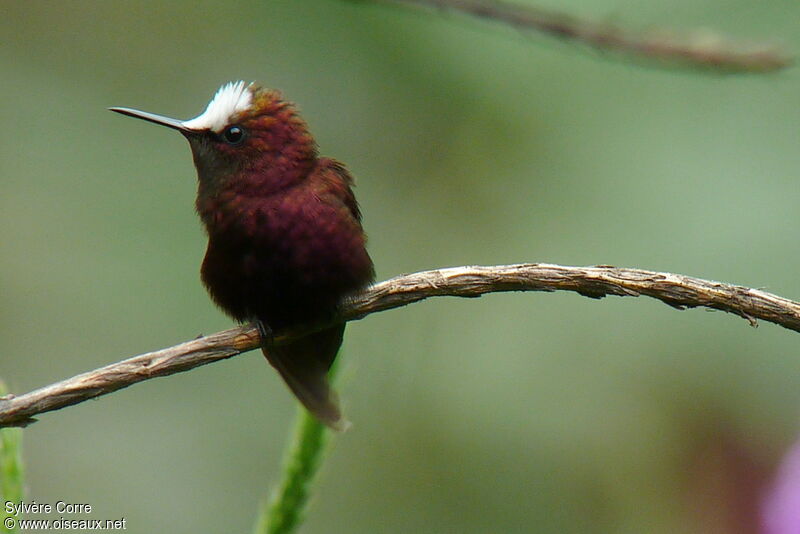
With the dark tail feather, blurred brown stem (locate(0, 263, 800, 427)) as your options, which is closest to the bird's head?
the dark tail feather

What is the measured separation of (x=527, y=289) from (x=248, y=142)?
107 cm

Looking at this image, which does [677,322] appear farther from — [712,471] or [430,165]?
[430,165]

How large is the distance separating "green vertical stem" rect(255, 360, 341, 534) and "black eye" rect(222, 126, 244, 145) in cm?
126

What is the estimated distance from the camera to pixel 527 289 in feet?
6.53

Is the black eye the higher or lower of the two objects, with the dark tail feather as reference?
higher

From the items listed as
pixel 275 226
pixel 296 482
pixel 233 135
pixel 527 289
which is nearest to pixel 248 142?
pixel 233 135

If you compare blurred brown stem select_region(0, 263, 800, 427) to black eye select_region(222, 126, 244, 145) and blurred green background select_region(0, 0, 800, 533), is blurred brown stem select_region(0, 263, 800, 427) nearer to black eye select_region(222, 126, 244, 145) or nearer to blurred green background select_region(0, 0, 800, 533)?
black eye select_region(222, 126, 244, 145)

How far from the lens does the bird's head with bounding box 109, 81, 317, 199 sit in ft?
8.63

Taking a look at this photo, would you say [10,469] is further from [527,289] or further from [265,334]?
[265,334]

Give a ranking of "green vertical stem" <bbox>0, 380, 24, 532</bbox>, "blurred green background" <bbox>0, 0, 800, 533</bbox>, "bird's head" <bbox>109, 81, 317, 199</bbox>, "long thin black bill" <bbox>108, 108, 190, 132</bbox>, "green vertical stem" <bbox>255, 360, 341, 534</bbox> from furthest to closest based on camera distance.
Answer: "blurred green background" <bbox>0, 0, 800, 533</bbox> → "bird's head" <bbox>109, 81, 317, 199</bbox> → "long thin black bill" <bbox>108, 108, 190, 132</bbox> → "green vertical stem" <bbox>255, 360, 341, 534</bbox> → "green vertical stem" <bbox>0, 380, 24, 532</bbox>

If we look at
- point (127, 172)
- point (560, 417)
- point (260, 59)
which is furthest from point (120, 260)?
point (560, 417)

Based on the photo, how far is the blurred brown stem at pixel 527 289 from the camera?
1.87 meters

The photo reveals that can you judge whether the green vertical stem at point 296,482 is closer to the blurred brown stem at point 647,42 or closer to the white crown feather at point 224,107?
the blurred brown stem at point 647,42

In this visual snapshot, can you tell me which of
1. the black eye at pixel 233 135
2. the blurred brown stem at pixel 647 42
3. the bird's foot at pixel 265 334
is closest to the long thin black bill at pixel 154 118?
the black eye at pixel 233 135
